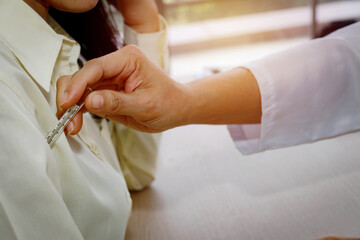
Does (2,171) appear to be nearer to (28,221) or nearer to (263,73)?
(28,221)

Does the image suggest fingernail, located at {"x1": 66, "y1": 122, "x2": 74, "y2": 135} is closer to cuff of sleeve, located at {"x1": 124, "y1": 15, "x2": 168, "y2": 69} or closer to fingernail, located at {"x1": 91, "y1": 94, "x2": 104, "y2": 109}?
fingernail, located at {"x1": 91, "y1": 94, "x2": 104, "y2": 109}

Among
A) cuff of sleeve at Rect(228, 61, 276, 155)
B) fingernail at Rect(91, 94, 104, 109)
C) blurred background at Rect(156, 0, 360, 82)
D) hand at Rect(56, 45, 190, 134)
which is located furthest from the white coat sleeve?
blurred background at Rect(156, 0, 360, 82)

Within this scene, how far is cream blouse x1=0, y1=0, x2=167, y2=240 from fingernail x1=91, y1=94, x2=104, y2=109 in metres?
0.05

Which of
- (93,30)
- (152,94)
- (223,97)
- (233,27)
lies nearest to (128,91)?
(152,94)

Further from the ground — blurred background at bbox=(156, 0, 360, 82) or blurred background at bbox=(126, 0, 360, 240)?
blurred background at bbox=(126, 0, 360, 240)

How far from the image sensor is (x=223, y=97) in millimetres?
496

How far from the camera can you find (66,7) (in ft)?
1.41

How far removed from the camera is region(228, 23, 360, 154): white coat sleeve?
0.47 m

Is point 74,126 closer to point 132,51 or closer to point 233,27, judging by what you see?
point 132,51

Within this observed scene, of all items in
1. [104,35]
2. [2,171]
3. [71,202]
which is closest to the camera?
[2,171]

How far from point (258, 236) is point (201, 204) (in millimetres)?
123

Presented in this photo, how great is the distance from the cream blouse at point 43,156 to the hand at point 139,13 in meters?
0.14

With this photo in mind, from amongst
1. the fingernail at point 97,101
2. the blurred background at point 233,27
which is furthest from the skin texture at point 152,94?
the blurred background at point 233,27

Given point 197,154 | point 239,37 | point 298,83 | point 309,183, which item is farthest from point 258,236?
point 239,37
